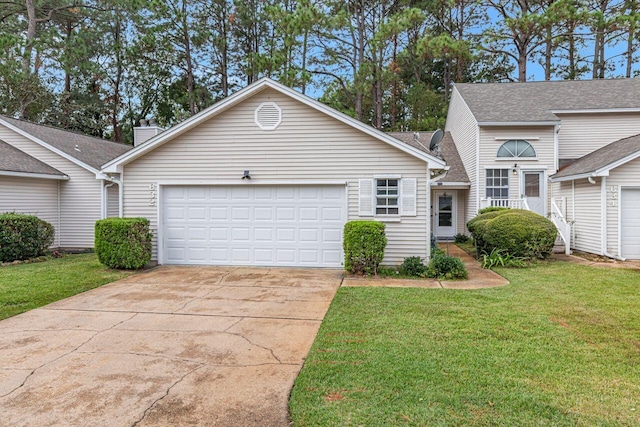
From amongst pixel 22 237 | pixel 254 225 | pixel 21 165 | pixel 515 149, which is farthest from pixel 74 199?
pixel 515 149

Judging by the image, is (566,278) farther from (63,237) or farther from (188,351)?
(63,237)

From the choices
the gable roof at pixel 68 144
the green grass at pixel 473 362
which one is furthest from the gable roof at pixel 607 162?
the gable roof at pixel 68 144

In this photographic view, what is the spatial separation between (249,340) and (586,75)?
28377 millimetres

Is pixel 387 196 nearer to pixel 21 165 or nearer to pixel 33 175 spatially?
pixel 33 175

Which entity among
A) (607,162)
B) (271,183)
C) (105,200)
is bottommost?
(105,200)

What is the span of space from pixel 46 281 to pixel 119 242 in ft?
5.08

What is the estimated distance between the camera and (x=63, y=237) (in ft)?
42.6

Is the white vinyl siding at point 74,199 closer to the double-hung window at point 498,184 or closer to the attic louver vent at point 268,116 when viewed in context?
the attic louver vent at point 268,116

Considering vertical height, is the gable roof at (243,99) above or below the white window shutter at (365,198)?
above

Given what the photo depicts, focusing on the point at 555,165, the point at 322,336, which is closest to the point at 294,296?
the point at 322,336

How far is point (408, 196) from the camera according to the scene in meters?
9.16

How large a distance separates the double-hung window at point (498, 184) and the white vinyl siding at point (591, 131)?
2.73 m

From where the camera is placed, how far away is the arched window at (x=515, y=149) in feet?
47.8

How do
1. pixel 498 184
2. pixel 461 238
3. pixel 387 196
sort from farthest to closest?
→ pixel 461 238
pixel 498 184
pixel 387 196
